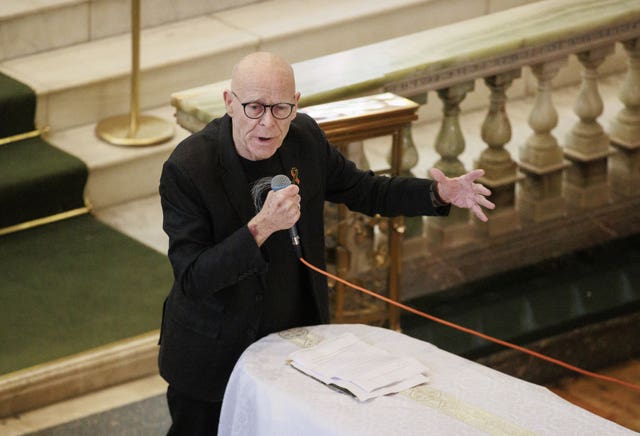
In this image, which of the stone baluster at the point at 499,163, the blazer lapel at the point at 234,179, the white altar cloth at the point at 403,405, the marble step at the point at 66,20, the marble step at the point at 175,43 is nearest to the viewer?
the white altar cloth at the point at 403,405

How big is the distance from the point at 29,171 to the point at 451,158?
1947 millimetres

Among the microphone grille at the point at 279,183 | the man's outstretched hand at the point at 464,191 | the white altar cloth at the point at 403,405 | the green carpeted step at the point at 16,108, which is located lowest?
the green carpeted step at the point at 16,108

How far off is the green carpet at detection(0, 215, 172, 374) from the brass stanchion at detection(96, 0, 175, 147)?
49cm

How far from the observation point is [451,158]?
234 inches

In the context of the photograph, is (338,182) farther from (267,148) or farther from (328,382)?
(328,382)

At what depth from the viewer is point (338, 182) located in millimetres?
4129

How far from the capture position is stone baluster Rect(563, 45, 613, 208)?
6.42 meters

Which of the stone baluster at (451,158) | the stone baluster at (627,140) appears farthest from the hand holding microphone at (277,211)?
Result: the stone baluster at (627,140)

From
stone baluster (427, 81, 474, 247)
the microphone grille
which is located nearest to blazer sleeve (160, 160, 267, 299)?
the microphone grille

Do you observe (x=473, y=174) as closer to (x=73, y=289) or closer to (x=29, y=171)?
(x=73, y=289)

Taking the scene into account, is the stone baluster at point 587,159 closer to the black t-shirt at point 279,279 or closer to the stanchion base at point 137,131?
the stanchion base at point 137,131

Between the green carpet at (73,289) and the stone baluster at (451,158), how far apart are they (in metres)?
1.18

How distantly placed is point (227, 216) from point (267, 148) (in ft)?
0.73

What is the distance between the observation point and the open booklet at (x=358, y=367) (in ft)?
11.8
